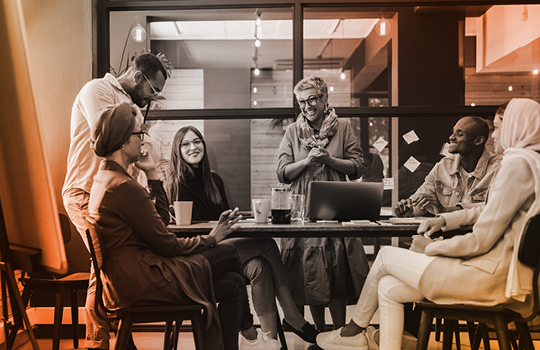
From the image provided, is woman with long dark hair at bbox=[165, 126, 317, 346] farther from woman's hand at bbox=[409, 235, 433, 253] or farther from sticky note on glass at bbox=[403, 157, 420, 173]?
sticky note on glass at bbox=[403, 157, 420, 173]

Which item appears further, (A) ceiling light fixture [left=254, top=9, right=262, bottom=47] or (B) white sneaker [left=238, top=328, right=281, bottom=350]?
(A) ceiling light fixture [left=254, top=9, right=262, bottom=47]

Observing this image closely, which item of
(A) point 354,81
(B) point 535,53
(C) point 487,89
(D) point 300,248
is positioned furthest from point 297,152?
(B) point 535,53

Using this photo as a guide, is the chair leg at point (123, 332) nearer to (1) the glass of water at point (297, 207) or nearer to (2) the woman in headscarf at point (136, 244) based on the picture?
(2) the woman in headscarf at point (136, 244)

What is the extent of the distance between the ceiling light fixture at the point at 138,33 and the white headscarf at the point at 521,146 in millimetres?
2814

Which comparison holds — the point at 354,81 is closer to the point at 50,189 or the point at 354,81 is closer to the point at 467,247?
the point at 467,247

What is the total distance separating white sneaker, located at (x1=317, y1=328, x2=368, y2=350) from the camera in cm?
210

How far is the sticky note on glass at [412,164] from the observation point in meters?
3.43

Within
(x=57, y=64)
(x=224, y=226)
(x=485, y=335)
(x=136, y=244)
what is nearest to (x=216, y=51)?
(x=57, y=64)

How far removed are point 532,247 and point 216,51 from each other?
2.76m

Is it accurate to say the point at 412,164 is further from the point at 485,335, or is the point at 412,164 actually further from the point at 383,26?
the point at 485,335

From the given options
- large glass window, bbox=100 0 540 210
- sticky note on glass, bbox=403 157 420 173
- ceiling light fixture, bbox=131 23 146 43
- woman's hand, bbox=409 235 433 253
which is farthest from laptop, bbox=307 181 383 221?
ceiling light fixture, bbox=131 23 146 43

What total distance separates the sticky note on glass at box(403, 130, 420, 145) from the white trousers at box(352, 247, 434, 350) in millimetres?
1677

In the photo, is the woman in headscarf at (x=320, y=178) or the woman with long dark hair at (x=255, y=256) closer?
the woman with long dark hair at (x=255, y=256)

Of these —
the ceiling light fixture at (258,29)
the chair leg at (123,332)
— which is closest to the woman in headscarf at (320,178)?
the ceiling light fixture at (258,29)
